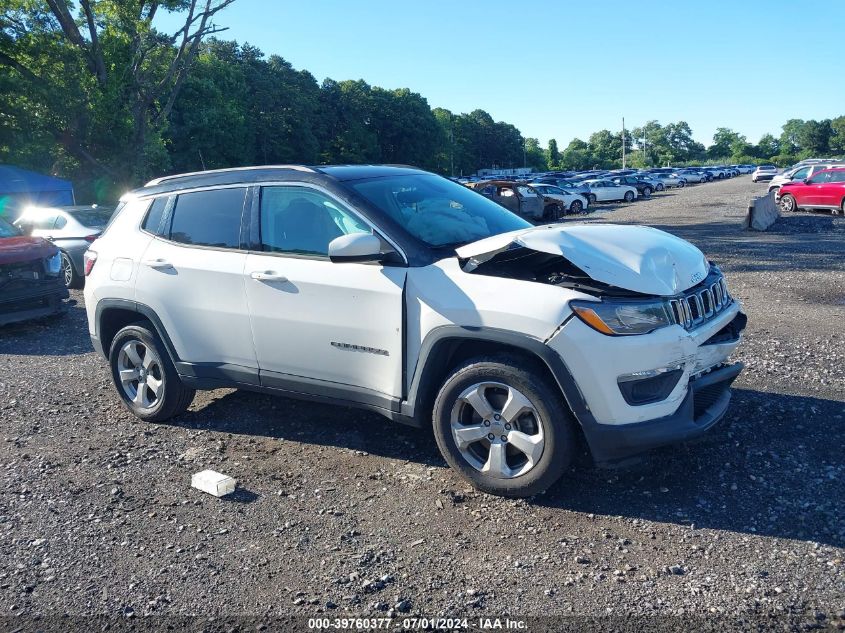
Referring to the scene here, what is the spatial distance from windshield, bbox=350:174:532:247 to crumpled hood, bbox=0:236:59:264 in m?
6.45

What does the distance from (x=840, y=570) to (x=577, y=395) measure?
1.40 meters

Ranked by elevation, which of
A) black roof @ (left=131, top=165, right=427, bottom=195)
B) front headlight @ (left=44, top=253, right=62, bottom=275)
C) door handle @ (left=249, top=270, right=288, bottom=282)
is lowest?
front headlight @ (left=44, top=253, right=62, bottom=275)

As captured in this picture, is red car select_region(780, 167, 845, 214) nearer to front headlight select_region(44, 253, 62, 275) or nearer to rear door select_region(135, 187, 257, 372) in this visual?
front headlight select_region(44, 253, 62, 275)

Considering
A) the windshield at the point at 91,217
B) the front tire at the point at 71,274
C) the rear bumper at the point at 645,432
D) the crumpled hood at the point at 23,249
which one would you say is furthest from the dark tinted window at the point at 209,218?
the windshield at the point at 91,217

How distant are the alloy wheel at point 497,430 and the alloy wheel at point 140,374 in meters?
2.63

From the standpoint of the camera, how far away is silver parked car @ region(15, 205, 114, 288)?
12.7 metres

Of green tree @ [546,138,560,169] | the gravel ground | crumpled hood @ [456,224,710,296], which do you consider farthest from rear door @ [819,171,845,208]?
green tree @ [546,138,560,169]

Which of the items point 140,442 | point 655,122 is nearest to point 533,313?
point 140,442

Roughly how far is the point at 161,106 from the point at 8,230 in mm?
28941

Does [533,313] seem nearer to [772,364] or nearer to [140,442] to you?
[140,442]

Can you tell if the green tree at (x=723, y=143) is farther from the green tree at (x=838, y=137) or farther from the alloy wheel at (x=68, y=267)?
the alloy wheel at (x=68, y=267)

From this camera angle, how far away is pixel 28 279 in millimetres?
9438

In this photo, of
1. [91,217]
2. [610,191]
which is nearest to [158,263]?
[91,217]

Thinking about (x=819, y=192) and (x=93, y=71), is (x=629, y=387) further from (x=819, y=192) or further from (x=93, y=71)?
(x=93, y=71)
